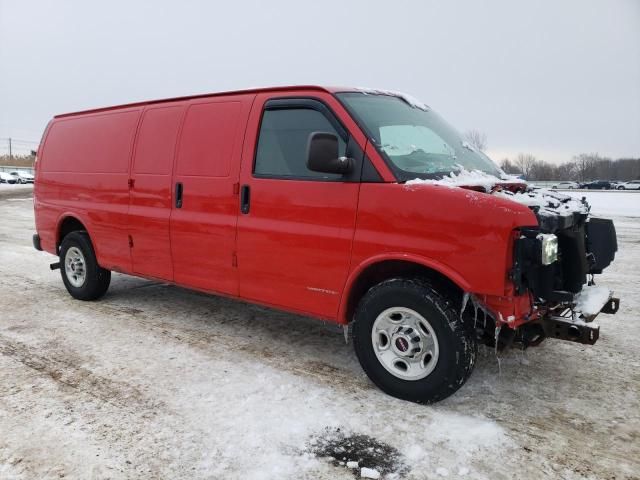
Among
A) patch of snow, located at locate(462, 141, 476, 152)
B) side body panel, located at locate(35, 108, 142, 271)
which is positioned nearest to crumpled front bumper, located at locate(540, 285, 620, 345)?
patch of snow, located at locate(462, 141, 476, 152)

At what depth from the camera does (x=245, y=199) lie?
172 inches

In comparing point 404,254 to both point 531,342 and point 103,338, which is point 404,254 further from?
point 103,338

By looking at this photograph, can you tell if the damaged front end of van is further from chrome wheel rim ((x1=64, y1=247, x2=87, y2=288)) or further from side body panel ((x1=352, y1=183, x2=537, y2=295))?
chrome wheel rim ((x1=64, y1=247, x2=87, y2=288))

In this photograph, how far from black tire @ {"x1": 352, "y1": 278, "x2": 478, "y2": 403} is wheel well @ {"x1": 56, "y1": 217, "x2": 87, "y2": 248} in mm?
4225

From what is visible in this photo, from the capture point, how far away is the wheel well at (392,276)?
3588 mm

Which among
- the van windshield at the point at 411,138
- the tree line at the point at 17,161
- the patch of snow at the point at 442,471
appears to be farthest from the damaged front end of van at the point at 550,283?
the tree line at the point at 17,161

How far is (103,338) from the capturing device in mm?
4914

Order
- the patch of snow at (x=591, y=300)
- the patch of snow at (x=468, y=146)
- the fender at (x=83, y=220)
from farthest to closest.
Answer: the fender at (x=83, y=220)
the patch of snow at (x=468, y=146)
the patch of snow at (x=591, y=300)

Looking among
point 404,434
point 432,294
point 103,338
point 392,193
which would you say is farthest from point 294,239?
point 103,338

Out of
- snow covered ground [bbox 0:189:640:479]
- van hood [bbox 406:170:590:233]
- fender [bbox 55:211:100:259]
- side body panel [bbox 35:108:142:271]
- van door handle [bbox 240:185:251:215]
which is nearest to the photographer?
snow covered ground [bbox 0:189:640:479]

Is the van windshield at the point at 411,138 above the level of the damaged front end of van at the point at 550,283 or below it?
above

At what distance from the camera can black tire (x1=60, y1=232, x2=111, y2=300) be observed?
612cm

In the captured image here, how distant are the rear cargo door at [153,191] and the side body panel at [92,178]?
15cm

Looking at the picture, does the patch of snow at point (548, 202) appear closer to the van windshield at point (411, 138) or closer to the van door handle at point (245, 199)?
the van windshield at point (411, 138)
